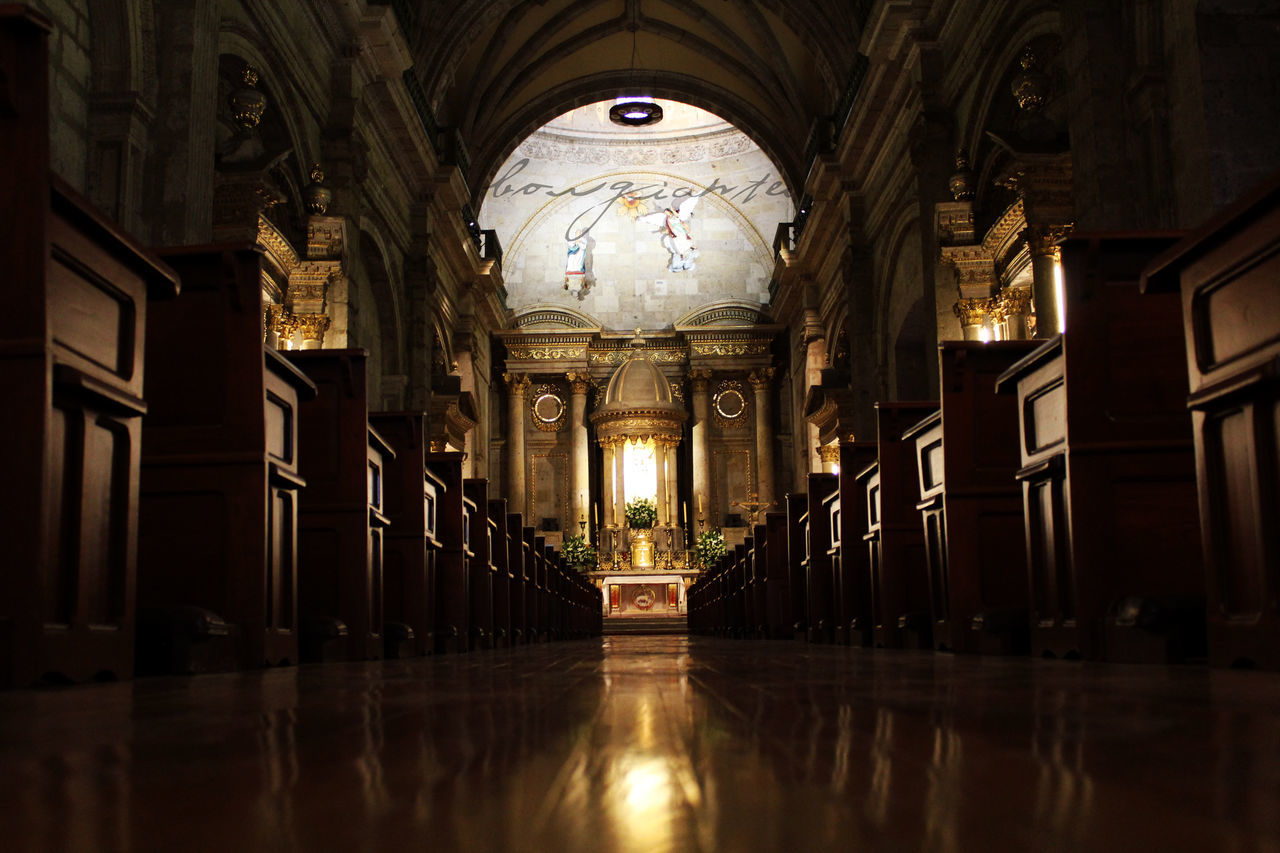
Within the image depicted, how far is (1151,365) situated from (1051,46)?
7.17 meters

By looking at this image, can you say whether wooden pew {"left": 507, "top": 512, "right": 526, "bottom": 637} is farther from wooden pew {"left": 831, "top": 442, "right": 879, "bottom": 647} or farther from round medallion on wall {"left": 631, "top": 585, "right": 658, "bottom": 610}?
round medallion on wall {"left": 631, "top": 585, "right": 658, "bottom": 610}

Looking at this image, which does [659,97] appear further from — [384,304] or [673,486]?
[384,304]

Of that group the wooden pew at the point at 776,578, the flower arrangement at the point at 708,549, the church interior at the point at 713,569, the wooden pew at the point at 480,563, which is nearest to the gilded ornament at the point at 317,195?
the church interior at the point at 713,569

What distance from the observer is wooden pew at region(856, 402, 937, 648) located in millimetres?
5953

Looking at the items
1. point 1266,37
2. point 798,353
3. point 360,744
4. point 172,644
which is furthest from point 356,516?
point 798,353

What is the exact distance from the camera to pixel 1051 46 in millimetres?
9906

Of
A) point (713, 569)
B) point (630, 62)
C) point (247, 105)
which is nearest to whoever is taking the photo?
point (247, 105)

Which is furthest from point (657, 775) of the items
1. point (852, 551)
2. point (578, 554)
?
point (578, 554)

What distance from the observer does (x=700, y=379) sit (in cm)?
2400

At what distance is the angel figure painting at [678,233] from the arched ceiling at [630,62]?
397 centimetres

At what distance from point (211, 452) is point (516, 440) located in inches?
790

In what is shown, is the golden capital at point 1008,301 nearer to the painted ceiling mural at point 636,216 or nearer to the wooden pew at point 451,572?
the wooden pew at point 451,572

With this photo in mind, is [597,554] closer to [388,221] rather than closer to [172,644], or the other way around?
[388,221]

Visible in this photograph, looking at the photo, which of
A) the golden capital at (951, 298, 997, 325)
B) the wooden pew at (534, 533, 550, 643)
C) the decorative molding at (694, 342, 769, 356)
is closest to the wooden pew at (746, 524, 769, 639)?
the wooden pew at (534, 533, 550, 643)
